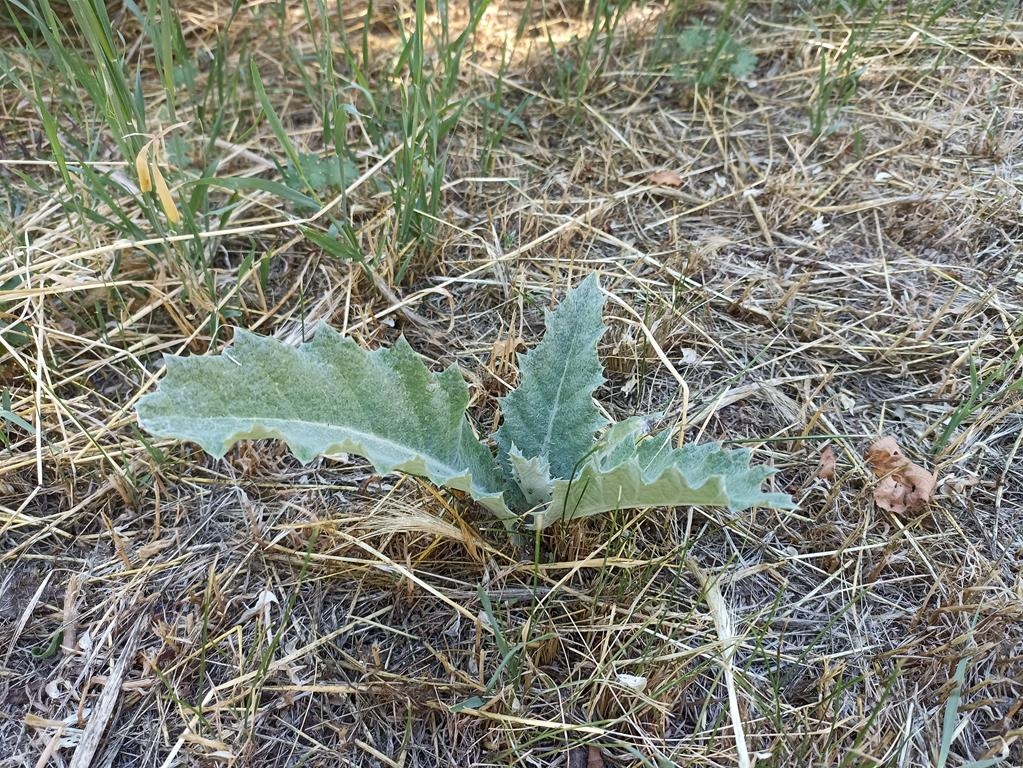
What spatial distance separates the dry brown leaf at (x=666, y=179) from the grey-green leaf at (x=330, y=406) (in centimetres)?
96

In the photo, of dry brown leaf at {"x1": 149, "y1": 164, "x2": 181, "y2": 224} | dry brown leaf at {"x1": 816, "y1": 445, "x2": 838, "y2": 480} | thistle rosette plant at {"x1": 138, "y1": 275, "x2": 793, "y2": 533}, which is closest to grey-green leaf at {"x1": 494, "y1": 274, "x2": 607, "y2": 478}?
thistle rosette plant at {"x1": 138, "y1": 275, "x2": 793, "y2": 533}

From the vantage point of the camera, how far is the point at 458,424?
114 centimetres

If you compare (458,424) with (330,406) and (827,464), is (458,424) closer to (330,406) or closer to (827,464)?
(330,406)

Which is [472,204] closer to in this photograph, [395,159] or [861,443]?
[395,159]

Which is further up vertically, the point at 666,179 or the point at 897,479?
the point at 666,179

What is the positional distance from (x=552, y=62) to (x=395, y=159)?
0.68 metres

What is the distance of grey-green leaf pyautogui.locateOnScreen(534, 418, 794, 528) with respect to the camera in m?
0.93

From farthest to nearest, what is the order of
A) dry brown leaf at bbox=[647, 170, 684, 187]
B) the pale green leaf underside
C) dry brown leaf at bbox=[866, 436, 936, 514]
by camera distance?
dry brown leaf at bbox=[647, 170, 684, 187]
dry brown leaf at bbox=[866, 436, 936, 514]
the pale green leaf underside

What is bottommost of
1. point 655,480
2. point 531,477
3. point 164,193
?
point 531,477

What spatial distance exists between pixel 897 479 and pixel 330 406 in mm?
945

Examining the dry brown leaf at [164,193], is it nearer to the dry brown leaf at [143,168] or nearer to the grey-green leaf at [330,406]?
the dry brown leaf at [143,168]

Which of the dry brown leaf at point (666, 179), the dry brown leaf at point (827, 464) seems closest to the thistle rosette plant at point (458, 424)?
the dry brown leaf at point (827, 464)

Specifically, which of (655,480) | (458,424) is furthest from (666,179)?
(655,480)

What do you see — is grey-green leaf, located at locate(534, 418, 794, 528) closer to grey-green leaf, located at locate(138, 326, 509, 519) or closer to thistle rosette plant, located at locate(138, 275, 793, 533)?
thistle rosette plant, located at locate(138, 275, 793, 533)
